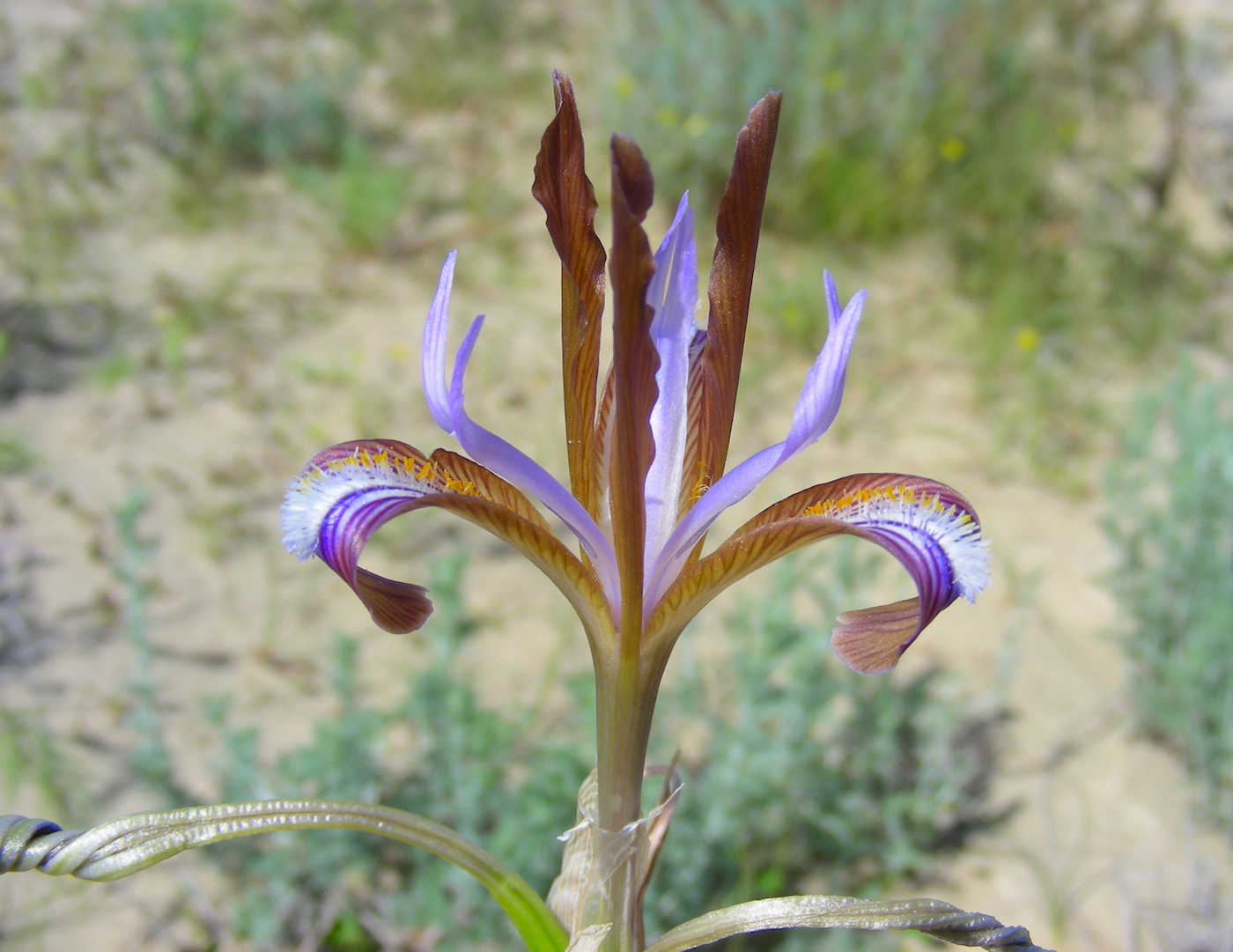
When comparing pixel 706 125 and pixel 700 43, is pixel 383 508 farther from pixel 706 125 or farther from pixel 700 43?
pixel 700 43

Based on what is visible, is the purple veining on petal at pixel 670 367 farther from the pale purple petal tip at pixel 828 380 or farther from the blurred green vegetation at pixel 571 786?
the blurred green vegetation at pixel 571 786

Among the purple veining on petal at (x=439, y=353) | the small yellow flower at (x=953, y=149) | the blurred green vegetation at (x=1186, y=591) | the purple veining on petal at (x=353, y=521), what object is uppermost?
the small yellow flower at (x=953, y=149)

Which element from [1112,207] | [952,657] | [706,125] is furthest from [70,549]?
[1112,207]

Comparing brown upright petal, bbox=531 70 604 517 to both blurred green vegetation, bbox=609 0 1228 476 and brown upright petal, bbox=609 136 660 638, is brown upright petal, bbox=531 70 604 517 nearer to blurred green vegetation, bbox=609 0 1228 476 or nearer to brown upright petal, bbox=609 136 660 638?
brown upright petal, bbox=609 136 660 638

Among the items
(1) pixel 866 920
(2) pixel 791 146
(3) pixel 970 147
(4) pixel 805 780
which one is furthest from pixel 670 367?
(3) pixel 970 147

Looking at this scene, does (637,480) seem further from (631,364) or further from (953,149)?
(953,149)

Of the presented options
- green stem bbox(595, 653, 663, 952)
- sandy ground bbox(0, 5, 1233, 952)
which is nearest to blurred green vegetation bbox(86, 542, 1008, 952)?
sandy ground bbox(0, 5, 1233, 952)

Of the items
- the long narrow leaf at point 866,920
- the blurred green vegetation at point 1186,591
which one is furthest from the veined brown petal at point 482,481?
the blurred green vegetation at point 1186,591
